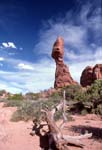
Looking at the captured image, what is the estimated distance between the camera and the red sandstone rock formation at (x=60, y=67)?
56.3 m

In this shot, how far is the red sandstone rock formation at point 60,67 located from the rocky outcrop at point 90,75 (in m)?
2.91

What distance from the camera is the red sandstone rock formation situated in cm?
5628

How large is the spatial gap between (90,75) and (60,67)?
6.53m

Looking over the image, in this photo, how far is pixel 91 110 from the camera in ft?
67.7

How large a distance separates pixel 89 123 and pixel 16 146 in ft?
20.9

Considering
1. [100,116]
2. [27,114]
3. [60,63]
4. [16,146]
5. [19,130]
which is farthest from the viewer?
[60,63]

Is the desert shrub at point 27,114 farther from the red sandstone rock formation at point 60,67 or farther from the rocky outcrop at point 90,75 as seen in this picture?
the rocky outcrop at point 90,75

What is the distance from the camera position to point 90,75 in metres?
57.3

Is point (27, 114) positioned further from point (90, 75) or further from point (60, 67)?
point (90, 75)

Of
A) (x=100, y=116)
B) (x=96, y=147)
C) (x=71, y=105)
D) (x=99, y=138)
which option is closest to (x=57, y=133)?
(x=96, y=147)

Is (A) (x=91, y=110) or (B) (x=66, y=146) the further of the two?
(A) (x=91, y=110)

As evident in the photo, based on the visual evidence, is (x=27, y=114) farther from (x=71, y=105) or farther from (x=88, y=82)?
(x=88, y=82)

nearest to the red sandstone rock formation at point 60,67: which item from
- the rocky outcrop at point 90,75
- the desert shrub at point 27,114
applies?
the rocky outcrop at point 90,75

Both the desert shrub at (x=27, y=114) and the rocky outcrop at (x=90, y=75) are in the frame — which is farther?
the rocky outcrop at (x=90, y=75)
